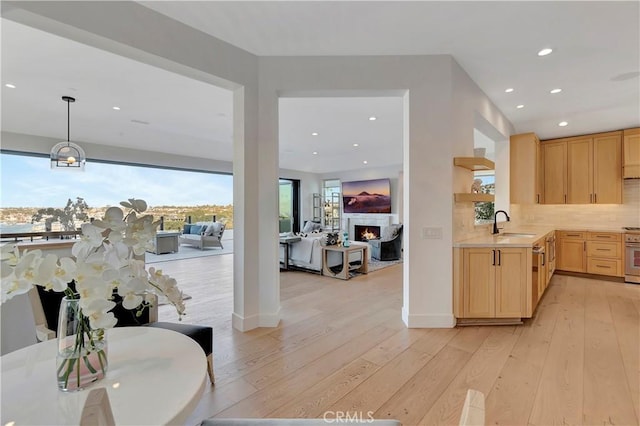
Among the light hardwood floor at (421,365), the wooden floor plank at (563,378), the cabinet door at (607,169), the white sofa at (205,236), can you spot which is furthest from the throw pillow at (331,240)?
the white sofa at (205,236)

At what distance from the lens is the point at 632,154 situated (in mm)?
4969

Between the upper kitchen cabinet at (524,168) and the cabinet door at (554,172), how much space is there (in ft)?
1.79

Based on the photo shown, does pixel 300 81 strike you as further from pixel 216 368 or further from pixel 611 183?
pixel 611 183

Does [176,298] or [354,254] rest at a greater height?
[176,298]

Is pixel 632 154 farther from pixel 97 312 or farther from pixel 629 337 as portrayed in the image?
pixel 97 312

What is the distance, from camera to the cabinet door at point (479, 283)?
126 inches

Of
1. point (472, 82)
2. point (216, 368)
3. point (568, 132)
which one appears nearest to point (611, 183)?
point (568, 132)

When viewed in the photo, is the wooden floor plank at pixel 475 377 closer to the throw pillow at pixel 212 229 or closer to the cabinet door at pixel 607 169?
the cabinet door at pixel 607 169

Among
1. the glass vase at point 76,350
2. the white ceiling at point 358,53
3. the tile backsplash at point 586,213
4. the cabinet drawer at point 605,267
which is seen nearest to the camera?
the glass vase at point 76,350

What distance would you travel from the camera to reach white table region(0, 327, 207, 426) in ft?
2.65

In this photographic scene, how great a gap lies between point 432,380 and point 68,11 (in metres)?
3.77

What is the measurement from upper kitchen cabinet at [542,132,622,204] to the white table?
6874 millimetres

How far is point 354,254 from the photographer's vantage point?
19.7ft

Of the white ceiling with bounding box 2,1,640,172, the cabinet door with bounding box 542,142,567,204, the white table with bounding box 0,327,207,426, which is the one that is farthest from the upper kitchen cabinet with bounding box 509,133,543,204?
the white table with bounding box 0,327,207,426
